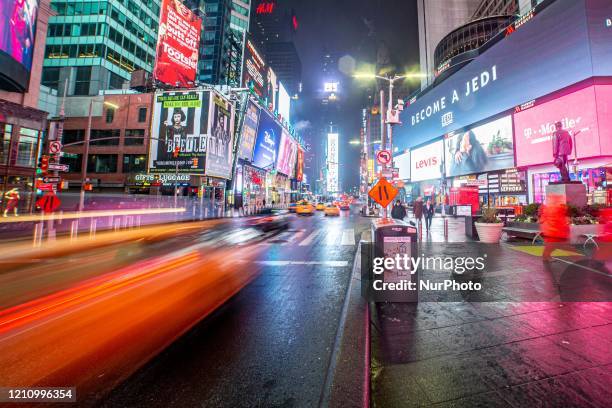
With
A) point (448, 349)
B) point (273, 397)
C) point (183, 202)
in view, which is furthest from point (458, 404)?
point (183, 202)

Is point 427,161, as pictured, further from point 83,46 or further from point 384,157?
point 83,46

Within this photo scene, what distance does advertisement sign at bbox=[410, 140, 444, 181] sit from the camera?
48.1 m

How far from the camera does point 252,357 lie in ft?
9.59

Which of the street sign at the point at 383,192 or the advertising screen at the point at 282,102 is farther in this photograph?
the advertising screen at the point at 282,102

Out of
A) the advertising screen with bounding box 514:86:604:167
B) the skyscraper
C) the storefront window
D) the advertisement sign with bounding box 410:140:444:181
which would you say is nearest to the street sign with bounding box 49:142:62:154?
the storefront window

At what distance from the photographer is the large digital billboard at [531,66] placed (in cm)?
2439

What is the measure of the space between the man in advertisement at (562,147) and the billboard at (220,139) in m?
37.7

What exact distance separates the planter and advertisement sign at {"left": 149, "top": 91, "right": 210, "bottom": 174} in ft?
120

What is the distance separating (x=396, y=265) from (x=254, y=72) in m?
53.2

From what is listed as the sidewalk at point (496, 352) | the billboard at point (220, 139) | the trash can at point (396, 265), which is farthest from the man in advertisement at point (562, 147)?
the billboard at point (220, 139)

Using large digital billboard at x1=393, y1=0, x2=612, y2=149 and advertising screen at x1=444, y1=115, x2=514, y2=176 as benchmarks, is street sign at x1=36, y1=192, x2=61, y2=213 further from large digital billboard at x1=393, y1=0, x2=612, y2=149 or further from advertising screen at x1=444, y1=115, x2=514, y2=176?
large digital billboard at x1=393, y1=0, x2=612, y2=149

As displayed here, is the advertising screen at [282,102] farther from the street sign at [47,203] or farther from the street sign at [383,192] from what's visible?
the street sign at [383,192]

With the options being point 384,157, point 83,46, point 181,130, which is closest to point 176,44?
point 181,130

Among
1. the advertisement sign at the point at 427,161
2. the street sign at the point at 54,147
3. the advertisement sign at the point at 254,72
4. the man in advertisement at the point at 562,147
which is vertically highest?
the advertisement sign at the point at 254,72
